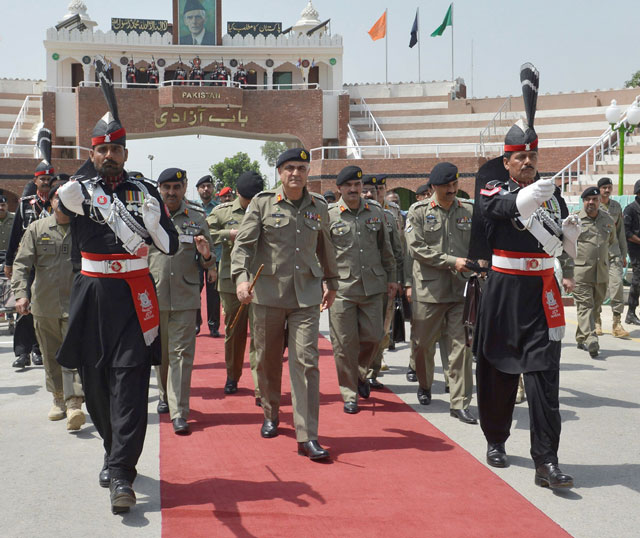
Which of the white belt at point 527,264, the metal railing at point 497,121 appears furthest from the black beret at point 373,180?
the metal railing at point 497,121

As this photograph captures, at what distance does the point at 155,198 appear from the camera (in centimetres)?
471

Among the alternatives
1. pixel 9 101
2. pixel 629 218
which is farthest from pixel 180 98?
pixel 629 218

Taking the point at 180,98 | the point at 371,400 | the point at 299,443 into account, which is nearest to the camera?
the point at 299,443

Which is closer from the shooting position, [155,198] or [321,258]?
[155,198]

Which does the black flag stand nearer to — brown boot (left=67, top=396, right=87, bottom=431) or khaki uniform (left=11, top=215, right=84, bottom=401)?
khaki uniform (left=11, top=215, right=84, bottom=401)

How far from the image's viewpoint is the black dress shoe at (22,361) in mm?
9125

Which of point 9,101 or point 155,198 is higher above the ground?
point 9,101

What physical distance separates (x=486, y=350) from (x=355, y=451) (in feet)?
4.01

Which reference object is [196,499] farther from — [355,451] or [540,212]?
[540,212]

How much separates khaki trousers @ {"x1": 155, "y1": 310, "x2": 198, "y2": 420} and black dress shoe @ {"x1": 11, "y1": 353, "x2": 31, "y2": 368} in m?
3.09

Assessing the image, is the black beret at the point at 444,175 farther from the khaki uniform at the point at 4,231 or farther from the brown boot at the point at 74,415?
the khaki uniform at the point at 4,231

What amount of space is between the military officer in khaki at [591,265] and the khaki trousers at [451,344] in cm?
344

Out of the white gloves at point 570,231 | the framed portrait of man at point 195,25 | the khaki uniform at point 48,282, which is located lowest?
the khaki uniform at point 48,282

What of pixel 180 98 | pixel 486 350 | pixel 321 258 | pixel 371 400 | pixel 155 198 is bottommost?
pixel 371 400
